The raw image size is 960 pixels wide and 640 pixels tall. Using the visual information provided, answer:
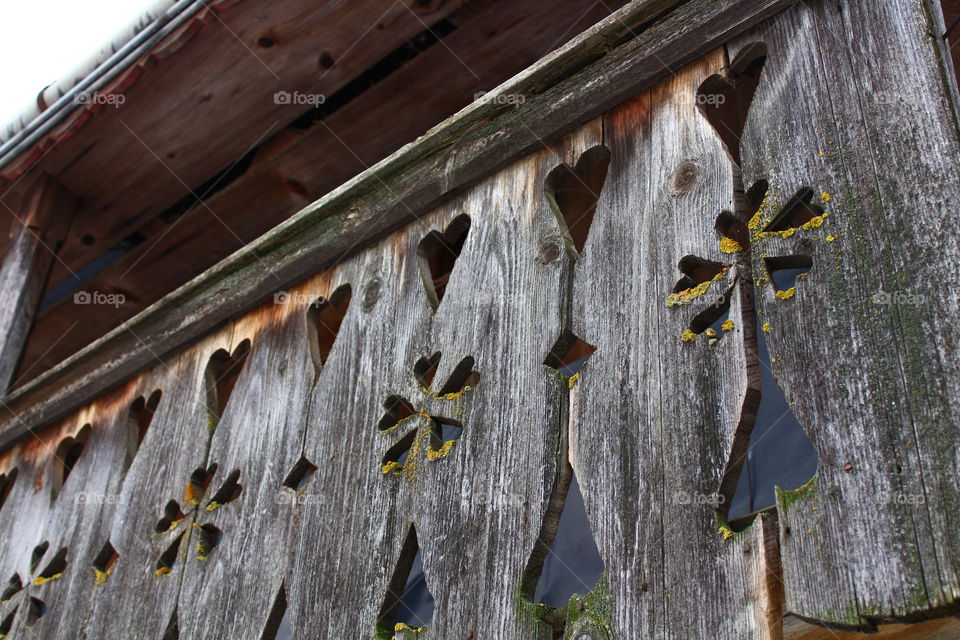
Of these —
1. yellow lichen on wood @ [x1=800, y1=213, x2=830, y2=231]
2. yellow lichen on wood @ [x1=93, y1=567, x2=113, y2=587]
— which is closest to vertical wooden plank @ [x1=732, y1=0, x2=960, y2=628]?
yellow lichen on wood @ [x1=800, y1=213, x2=830, y2=231]

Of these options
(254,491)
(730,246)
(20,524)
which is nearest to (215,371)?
(254,491)

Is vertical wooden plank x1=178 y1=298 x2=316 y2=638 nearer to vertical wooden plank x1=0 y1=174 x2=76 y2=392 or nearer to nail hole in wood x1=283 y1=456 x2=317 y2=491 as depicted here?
nail hole in wood x1=283 y1=456 x2=317 y2=491

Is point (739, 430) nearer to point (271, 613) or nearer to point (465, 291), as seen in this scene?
point (465, 291)

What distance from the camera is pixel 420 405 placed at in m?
2.12

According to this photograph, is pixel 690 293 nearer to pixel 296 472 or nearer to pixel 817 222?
pixel 817 222

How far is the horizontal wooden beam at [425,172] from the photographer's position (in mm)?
2072

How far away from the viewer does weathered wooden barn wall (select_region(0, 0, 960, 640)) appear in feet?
4.51

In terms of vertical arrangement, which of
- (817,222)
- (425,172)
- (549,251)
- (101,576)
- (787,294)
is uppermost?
(425,172)

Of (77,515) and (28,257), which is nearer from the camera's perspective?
(77,515)

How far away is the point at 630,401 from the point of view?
1.70 m

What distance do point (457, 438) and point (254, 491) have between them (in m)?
0.70

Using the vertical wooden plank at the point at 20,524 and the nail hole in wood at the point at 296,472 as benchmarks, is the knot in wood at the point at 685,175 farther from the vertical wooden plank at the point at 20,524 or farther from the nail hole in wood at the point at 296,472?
the vertical wooden plank at the point at 20,524

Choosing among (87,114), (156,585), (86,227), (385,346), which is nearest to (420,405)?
(385,346)

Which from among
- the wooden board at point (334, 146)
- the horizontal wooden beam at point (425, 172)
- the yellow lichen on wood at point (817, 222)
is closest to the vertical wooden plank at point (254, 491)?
the horizontal wooden beam at point (425, 172)
